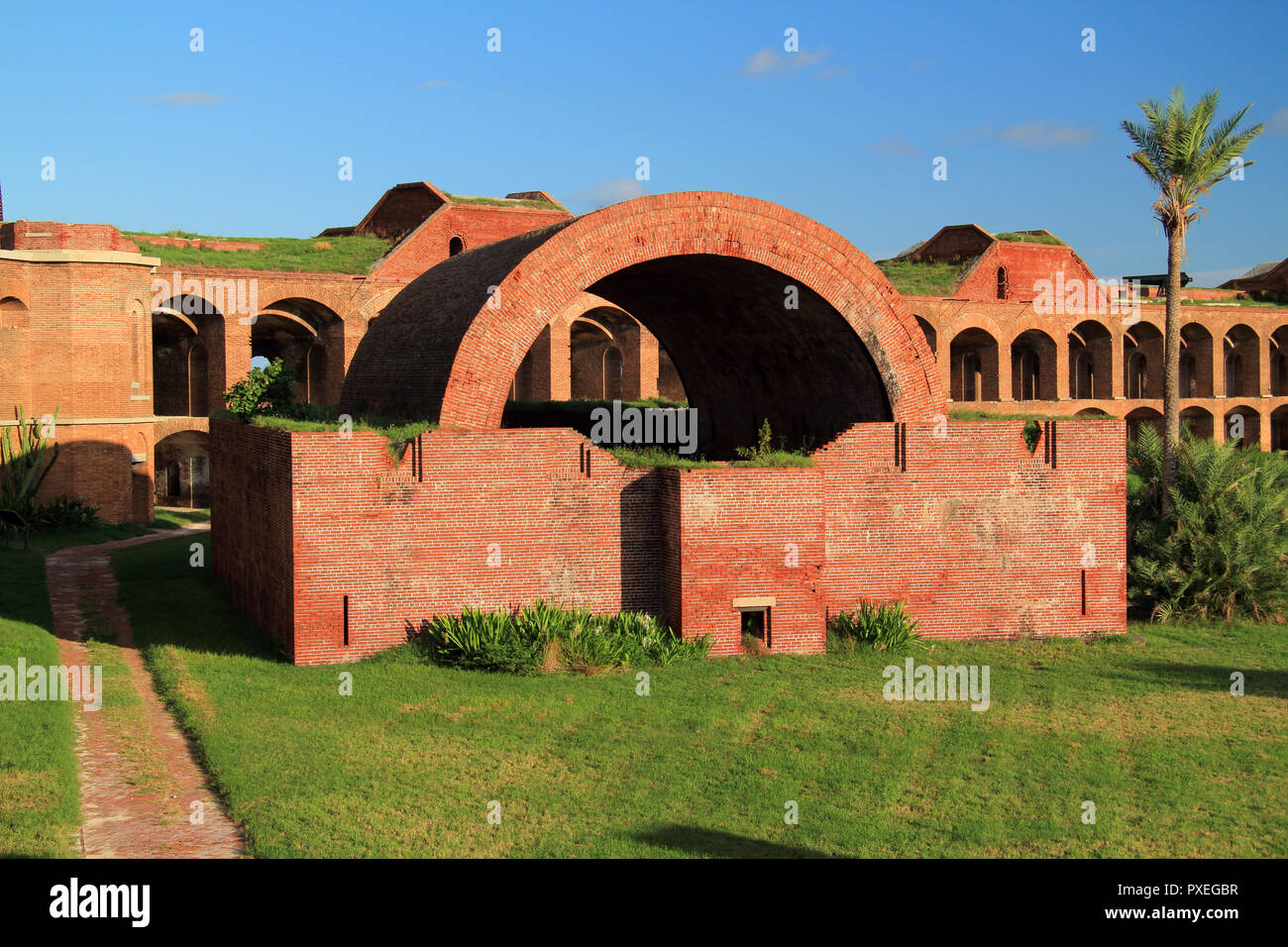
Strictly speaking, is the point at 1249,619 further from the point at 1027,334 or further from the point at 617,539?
the point at 1027,334

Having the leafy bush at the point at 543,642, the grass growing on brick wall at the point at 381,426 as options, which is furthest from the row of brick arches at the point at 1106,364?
the leafy bush at the point at 543,642

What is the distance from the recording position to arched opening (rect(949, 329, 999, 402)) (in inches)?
1710

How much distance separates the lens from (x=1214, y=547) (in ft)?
58.4

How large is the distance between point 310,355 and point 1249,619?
90.3ft

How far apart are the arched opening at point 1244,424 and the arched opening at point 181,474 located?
3817cm

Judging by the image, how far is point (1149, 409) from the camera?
47.0 metres

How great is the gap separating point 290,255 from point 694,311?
71.6ft

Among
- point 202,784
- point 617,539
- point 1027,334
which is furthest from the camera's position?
point 1027,334

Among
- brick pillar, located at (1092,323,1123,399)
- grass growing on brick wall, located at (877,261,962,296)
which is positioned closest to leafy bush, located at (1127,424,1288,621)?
grass growing on brick wall, located at (877,261,962,296)

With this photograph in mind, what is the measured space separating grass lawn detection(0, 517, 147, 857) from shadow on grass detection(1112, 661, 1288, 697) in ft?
37.0

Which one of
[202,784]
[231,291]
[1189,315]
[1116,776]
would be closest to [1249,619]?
[1116,776]

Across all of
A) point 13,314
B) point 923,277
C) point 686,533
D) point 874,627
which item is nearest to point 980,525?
point 874,627

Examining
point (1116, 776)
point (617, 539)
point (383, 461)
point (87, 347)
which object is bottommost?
point (1116, 776)

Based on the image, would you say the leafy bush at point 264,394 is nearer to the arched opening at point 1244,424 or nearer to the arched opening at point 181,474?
the arched opening at point 181,474
